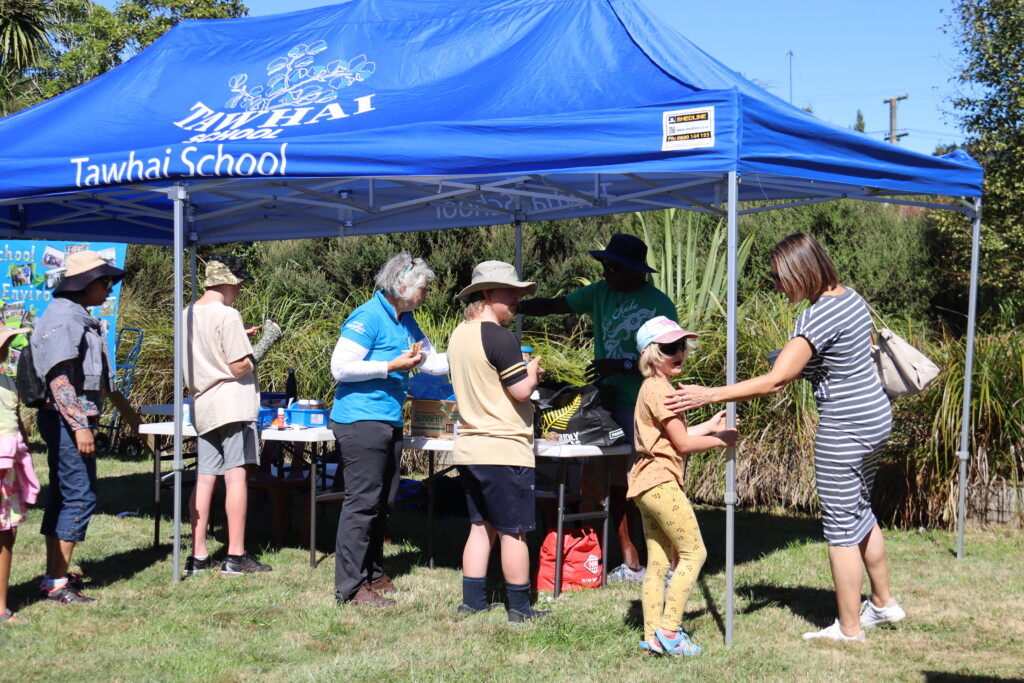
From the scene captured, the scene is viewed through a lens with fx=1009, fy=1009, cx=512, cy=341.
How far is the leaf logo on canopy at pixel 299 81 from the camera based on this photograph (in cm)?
566

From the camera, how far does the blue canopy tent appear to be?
14.2ft

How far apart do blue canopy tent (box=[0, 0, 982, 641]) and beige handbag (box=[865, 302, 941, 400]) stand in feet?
2.60

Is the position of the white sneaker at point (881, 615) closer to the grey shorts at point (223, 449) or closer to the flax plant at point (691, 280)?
the grey shorts at point (223, 449)

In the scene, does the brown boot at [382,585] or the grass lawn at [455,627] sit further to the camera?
the brown boot at [382,585]

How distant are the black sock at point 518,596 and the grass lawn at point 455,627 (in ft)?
0.34

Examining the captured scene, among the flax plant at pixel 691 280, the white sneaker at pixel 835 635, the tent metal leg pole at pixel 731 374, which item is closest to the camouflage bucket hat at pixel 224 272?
the tent metal leg pole at pixel 731 374

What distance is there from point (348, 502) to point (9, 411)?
1.57 meters

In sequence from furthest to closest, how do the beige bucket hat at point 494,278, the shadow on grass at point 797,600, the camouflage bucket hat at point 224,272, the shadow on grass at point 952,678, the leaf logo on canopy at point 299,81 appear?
1. the leaf logo on canopy at point 299,81
2. the camouflage bucket hat at point 224,272
3. the shadow on grass at point 797,600
4. the beige bucket hat at point 494,278
5. the shadow on grass at point 952,678

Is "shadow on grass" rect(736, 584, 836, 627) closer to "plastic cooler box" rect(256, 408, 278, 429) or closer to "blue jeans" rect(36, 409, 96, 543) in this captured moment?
"plastic cooler box" rect(256, 408, 278, 429)

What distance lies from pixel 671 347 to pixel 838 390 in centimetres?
74

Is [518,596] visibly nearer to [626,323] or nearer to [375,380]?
[375,380]

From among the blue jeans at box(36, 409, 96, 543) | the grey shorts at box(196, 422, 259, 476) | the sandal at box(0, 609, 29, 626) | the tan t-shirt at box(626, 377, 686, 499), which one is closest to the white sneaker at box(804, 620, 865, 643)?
the tan t-shirt at box(626, 377, 686, 499)

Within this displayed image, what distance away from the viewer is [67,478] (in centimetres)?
490

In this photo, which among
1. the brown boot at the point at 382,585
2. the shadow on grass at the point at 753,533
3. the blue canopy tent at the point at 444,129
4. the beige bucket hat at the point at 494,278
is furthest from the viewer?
the shadow on grass at the point at 753,533
